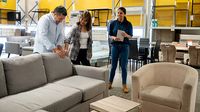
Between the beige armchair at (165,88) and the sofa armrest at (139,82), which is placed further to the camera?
the sofa armrest at (139,82)

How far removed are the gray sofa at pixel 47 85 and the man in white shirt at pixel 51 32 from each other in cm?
18

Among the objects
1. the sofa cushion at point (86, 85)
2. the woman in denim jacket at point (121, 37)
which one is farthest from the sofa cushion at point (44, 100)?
the woman in denim jacket at point (121, 37)

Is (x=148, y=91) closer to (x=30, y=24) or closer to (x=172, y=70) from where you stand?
(x=172, y=70)

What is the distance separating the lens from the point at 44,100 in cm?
224

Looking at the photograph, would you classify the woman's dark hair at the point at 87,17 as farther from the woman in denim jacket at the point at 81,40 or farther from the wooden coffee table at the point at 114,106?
the wooden coffee table at the point at 114,106

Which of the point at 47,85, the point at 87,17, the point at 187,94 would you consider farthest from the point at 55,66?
the point at 187,94

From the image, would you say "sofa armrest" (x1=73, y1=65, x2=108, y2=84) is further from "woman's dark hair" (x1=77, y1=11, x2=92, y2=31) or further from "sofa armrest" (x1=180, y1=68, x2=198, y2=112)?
"sofa armrest" (x1=180, y1=68, x2=198, y2=112)

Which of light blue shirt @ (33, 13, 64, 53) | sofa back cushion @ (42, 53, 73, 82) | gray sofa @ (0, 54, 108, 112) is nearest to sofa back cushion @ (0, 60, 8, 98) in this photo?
gray sofa @ (0, 54, 108, 112)

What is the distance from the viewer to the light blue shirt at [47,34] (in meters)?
3.13

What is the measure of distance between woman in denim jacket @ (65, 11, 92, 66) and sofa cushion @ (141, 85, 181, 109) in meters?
1.39

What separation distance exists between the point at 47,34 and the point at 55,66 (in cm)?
49

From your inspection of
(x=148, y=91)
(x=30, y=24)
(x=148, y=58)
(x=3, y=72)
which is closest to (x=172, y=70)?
(x=148, y=91)

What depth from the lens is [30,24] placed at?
32.7ft

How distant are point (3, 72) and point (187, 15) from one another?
6.08 m
